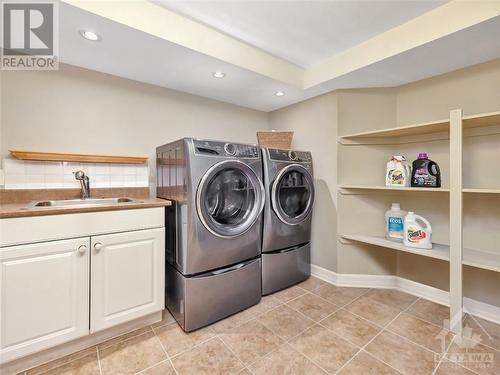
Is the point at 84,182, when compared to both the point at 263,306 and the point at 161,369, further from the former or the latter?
the point at 263,306

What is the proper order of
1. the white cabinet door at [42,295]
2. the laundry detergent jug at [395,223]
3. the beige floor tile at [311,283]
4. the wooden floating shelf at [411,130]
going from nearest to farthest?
the white cabinet door at [42,295] → the wooden floating shelf at [411,130] → the laundry detergent jug at [395,223] → the beige floor tile at [311,283]

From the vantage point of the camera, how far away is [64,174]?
181 centimetres

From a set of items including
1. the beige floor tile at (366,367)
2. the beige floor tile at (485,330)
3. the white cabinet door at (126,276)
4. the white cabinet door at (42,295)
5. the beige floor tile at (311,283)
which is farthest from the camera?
the beige floor tile at (311,283)

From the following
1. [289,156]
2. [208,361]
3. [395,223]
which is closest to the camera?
[208,361]

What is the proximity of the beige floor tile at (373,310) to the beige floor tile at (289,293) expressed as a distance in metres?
0.43

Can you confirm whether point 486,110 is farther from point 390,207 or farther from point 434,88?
point 390,207

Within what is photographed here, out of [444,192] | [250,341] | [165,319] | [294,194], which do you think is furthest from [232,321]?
[444,192]

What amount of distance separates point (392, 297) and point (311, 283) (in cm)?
71

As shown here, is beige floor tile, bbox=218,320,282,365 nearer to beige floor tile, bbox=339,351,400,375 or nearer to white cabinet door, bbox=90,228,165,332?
beige floor tile, bbox=339,351,400,375

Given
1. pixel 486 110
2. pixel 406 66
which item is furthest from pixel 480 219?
pixel 406 66

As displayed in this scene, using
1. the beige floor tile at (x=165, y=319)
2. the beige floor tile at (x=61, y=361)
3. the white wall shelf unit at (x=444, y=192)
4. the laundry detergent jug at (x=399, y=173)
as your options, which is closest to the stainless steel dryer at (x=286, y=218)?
the white wall shelf unit at (x=444, y=192)

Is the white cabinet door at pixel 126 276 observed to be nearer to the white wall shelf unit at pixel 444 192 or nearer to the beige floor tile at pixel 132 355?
the beige floor tile at pixel 132 355

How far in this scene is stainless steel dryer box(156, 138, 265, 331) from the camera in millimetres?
1567

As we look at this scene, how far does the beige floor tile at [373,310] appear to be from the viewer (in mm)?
1734
